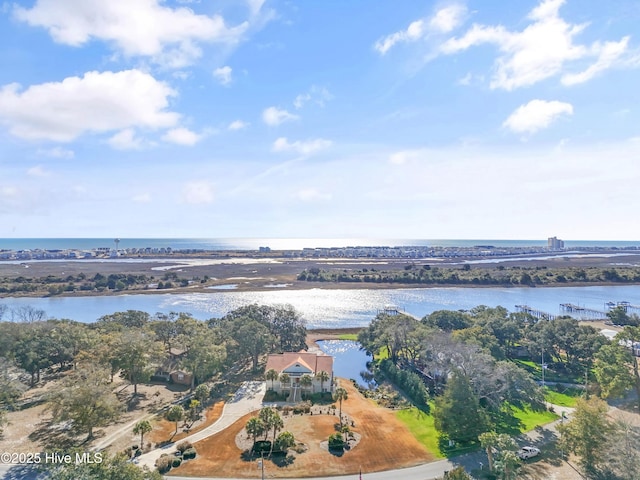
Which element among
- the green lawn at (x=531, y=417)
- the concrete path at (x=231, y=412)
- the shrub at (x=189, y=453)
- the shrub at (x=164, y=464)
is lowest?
the concrete path at (x=231, y=412)

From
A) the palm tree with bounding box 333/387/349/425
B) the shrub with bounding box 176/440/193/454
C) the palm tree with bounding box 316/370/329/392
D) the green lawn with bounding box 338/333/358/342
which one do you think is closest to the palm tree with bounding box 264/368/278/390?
the palm tree with bounding box 316/370/329/392

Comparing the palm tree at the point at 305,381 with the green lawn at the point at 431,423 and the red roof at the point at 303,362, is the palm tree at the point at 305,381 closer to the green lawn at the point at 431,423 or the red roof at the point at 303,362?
the red roof at the point at 303,362

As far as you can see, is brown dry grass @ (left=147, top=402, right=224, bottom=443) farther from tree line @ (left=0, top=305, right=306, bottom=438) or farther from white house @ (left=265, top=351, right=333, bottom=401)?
white house @ (left=265, top=351, right=333, bottom=401)

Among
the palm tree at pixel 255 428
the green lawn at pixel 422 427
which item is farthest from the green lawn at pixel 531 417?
the palm tree at pixel 255 428

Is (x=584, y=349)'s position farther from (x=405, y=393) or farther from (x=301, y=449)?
(x=301, y=449)

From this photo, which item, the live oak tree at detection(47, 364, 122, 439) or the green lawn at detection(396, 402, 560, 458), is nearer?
the live oak tree at detection(47, 364, 122, 439)

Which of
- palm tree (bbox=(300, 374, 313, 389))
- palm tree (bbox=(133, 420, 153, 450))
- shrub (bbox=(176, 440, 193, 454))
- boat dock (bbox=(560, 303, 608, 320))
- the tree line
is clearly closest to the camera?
shrub (bbox=(176, 440, 193, 454))

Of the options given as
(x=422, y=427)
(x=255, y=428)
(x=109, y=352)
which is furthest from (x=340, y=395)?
(x=109, y=352)

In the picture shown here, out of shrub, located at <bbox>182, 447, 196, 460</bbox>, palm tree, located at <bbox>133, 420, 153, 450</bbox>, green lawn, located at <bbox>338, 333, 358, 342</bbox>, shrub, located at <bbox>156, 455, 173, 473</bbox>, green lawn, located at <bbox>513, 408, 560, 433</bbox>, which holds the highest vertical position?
palm tree, located at <bbox>133, 420, 153, 450</bbox>
